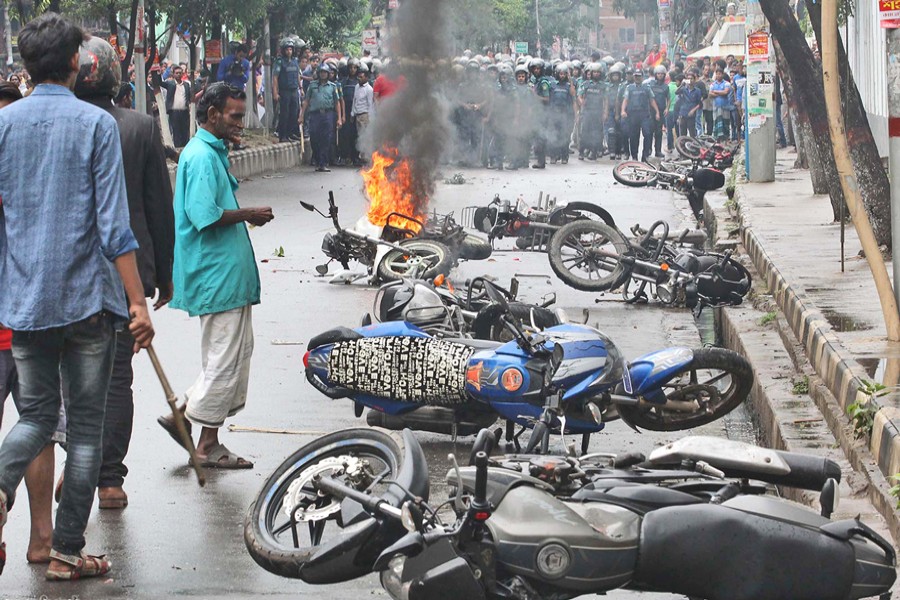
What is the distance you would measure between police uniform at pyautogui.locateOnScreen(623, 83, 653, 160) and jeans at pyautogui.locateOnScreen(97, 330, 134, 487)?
28202 mm

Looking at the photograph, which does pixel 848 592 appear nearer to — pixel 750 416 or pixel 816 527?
pixel 816 527

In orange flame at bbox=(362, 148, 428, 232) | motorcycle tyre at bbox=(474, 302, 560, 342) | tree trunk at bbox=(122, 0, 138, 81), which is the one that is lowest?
motorcycle tyre at bbox=(474, 302, 560, 342)

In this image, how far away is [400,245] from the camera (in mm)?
13039

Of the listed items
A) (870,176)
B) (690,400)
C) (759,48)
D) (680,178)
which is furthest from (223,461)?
(759,48)

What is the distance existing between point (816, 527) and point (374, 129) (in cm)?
1503

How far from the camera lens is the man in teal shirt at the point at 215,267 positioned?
7.00m

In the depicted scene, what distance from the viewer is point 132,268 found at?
485 centimetres

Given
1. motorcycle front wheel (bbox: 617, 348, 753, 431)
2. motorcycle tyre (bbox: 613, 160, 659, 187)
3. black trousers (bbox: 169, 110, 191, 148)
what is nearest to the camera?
motorcycle front wheel (bbox: 617, 348, 753, 431)

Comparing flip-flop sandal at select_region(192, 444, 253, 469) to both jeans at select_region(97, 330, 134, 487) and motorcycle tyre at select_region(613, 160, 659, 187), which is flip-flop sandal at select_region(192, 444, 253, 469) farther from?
motorcycle tyre at select_region(613, 160, 659, 187)

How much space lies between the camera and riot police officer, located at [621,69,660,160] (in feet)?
110

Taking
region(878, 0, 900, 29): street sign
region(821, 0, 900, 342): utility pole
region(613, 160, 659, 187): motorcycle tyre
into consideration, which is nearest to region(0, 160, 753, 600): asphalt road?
region(821, 0, 900, 342): utility pole

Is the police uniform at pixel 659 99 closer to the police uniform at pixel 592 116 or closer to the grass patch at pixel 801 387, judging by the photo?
the police uniform at pixel 592 116

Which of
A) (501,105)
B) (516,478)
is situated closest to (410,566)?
(516,478)

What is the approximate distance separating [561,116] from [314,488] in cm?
2962
